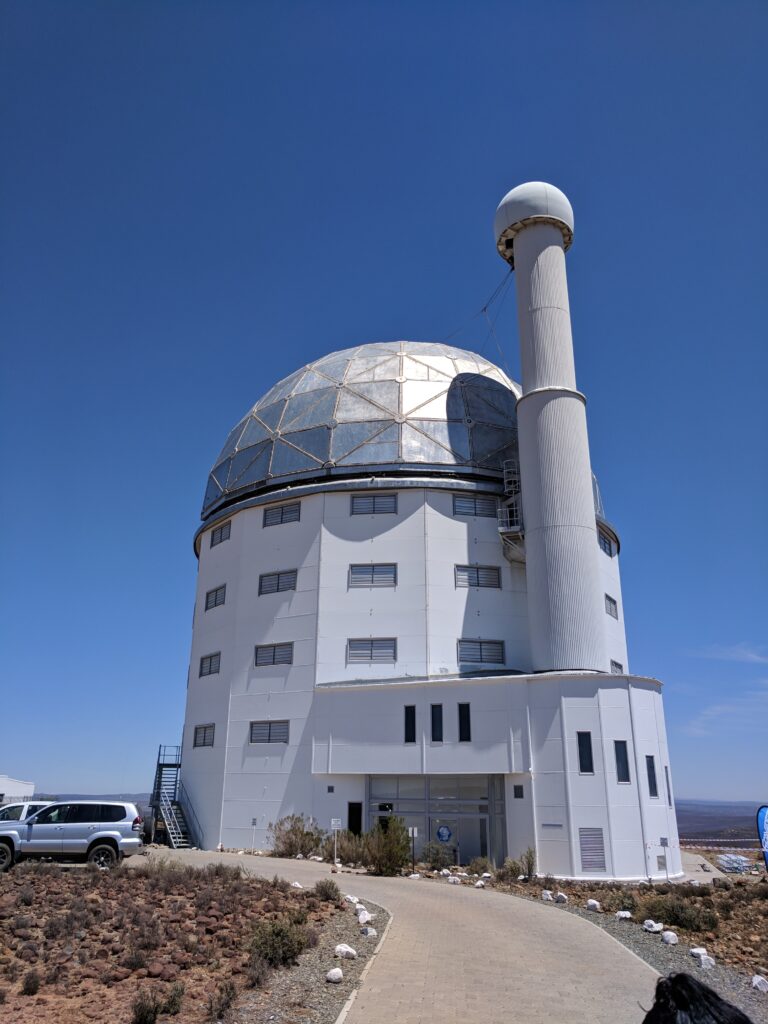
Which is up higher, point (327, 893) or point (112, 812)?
point (112, 812)

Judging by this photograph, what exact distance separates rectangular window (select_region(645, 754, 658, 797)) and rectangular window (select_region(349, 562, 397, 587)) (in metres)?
10.5

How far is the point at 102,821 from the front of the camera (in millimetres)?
18953

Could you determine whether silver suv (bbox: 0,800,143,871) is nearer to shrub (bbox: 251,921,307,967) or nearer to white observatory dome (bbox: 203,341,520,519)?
shrub (bbox: 251,921,307,967)

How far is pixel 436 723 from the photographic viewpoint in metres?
25.3

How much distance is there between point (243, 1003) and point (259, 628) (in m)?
22.1

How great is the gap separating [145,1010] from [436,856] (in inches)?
665

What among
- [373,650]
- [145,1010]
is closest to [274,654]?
[373,650]

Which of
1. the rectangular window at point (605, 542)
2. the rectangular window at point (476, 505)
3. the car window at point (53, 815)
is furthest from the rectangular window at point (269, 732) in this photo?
the rectangular window at point (605, 542)

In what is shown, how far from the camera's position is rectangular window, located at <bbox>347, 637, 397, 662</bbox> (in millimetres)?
28406

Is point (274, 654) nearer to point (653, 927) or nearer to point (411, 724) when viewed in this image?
point (411, 724)

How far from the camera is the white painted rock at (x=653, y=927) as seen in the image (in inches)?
553

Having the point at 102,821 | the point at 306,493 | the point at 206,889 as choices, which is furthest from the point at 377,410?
the point at 206,889

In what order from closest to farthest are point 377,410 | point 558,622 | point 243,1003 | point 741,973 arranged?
point 243,1003, point 741,973, point 558,622, point 377,410

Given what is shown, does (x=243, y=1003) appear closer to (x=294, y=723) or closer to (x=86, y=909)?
(x=86, y=909)
